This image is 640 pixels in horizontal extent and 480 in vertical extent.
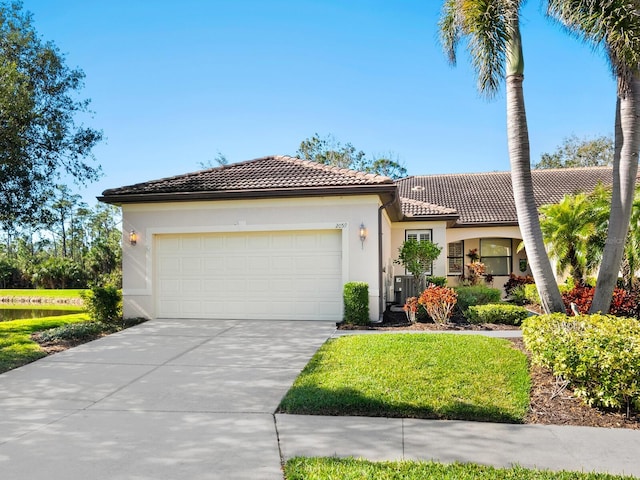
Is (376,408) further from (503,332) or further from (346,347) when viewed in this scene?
(503,332)

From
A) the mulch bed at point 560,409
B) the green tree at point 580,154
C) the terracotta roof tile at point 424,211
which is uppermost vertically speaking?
the green tree at point 580,154

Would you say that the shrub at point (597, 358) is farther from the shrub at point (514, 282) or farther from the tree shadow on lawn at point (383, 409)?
the shrub at point (514, 282)

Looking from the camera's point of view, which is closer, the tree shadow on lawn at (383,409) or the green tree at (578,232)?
the tree shadow on lawn at (383,409)

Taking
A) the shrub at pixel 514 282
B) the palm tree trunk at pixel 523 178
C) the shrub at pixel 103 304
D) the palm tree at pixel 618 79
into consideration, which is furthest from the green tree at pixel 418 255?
the shrub at pixel 103 304

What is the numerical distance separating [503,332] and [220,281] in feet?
23.3

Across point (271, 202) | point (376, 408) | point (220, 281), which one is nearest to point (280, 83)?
point (271, 202)

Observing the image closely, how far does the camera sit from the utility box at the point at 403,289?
14.7 meters

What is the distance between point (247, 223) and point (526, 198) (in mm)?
6780

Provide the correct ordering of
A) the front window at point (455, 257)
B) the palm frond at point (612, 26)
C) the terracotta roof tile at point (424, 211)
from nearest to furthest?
the palm frond at point (612, 26), the terracotta roof tile at point (424, 211), the front window at point (455, 257)

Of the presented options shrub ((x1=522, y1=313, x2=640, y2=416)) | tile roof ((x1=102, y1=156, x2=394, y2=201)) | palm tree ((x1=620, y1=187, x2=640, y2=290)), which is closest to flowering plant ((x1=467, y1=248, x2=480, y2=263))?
palm tree ((x1=620, y1=187, x2=640, y2=290))

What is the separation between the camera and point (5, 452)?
13.7 feet

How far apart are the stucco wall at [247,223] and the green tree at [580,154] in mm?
33540

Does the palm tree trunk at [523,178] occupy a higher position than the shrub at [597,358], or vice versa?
the palm tree trunk at [523,178]

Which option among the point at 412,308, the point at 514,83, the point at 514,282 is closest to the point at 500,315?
the point at 412,308
